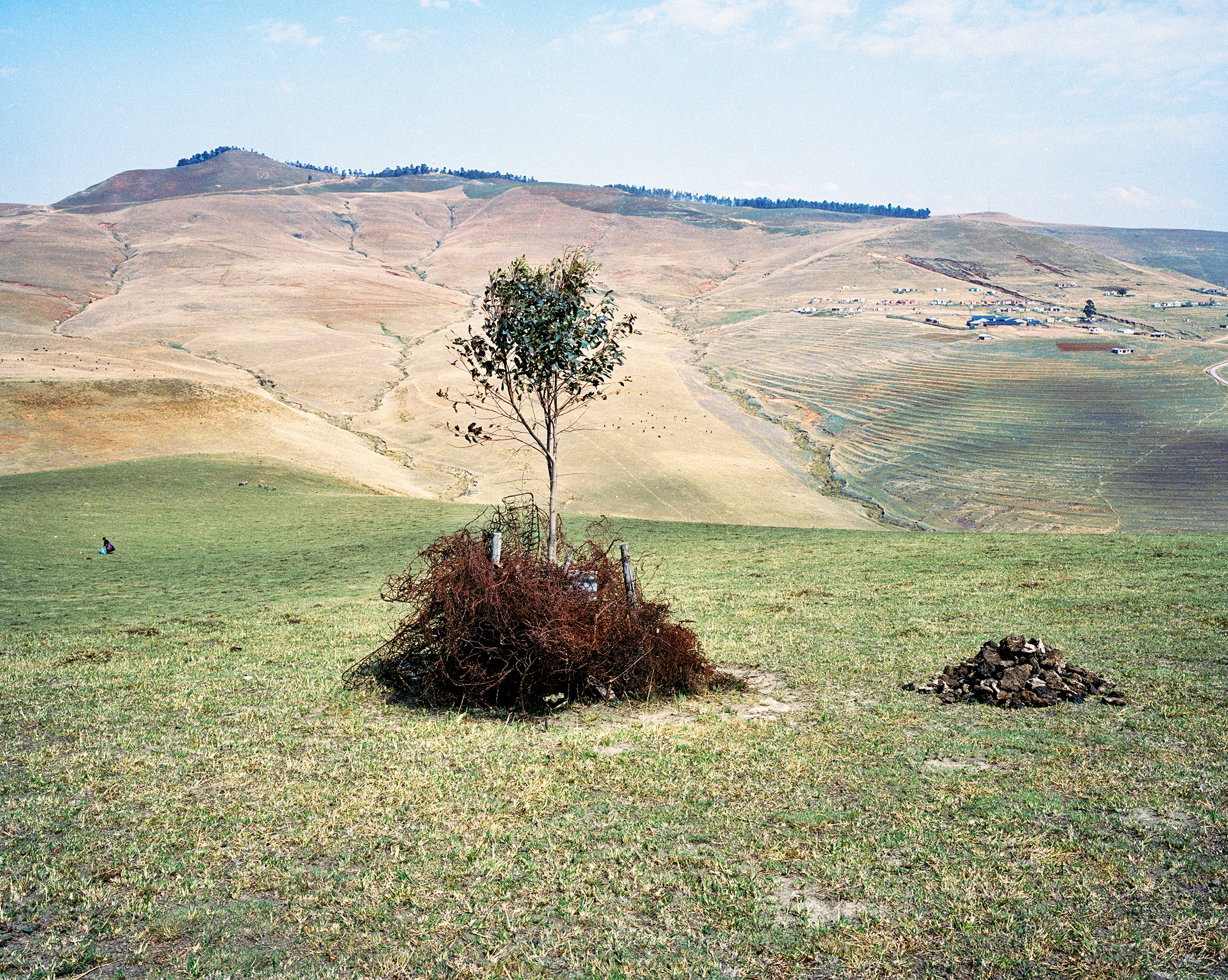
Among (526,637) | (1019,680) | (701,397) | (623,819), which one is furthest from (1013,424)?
(623,819)

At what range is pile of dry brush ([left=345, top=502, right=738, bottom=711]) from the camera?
10.9 metres

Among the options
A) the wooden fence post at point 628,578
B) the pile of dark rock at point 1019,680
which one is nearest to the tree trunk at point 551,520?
the wooden fence post at point 628,578

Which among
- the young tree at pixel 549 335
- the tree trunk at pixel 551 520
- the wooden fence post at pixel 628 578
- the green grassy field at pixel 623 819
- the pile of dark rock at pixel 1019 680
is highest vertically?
the young tree at pixel 549 335

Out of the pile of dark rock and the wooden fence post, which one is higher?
the wooden fence post

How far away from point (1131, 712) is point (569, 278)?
33.7 ft

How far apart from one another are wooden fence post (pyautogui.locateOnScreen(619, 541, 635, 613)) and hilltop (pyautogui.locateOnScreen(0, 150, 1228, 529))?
1841 cm

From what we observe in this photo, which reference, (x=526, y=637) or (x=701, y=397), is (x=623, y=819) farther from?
(x=701, y=397)

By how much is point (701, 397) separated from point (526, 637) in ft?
239

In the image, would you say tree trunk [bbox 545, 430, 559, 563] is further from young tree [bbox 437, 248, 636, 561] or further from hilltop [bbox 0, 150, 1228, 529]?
hilltop [bbox 0, 150, 1228, 529]

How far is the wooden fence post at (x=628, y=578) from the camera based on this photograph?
11.9 metres

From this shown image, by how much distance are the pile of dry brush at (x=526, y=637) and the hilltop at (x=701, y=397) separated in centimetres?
1837

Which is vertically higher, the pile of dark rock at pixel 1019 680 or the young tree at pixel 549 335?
the young tree at pixel 549 335

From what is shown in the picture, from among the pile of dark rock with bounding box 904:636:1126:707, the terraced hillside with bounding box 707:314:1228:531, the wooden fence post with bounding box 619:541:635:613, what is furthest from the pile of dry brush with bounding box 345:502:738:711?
the terraced hillside with bounding box 707:314:1228:531

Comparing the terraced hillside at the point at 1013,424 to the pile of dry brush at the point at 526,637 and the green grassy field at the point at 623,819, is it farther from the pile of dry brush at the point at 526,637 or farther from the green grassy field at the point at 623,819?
the pile of dry brush at the point at 526,637
